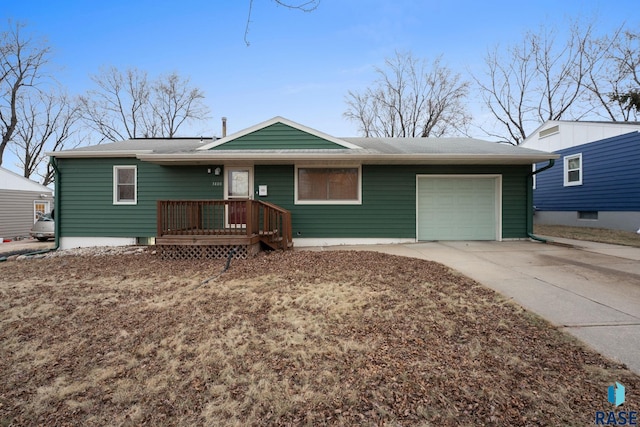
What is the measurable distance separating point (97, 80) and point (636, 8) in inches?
1323

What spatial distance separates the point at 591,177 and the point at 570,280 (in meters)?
11.0

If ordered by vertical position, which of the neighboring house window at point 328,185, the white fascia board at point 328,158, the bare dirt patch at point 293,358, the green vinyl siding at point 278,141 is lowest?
the bare dirt patch at point 293,358

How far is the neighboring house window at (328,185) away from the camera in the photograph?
8.42 m

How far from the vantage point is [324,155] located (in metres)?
7.55

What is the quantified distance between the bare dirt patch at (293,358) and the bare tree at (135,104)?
24.1m

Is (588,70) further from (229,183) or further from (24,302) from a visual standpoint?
(24,302)

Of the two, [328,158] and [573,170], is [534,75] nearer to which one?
[573,170]

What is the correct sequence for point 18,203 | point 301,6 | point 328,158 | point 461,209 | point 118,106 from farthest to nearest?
point 118,106, point 18,203, point 461,209, point 328,158, point 301,6

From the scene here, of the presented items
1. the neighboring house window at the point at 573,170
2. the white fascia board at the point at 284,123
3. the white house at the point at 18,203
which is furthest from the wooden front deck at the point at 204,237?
the white house at the point at 18,203

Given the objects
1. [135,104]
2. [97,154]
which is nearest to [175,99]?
[135,104]

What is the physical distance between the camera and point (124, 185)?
8734mm

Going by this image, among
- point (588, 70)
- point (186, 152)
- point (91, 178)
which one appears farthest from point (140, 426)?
point (588, 70)

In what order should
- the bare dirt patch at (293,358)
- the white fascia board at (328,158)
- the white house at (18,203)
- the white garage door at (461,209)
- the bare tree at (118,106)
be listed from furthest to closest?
the bare tree at (118,106), the white house at (18,203), the white garage door at (461,209), the white fascia board at (328,158), the bare dirt patch at (293,358)

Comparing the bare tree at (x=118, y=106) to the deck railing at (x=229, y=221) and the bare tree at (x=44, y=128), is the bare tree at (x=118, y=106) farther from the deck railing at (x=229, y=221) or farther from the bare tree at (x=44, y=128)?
the deck railing at (x=229, y=221)
